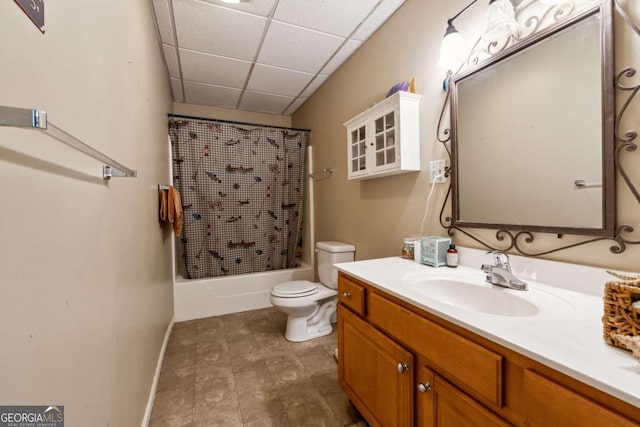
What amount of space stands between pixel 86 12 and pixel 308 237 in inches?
106

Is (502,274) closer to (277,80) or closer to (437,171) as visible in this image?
(437,171)

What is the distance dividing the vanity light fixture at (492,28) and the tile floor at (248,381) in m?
1.92

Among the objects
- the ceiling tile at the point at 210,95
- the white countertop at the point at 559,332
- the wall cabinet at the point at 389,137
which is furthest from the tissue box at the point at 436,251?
the ceiling tile at the point at 210,95

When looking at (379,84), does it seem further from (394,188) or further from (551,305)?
(551,305)

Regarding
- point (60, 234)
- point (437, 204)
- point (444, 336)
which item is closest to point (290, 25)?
point (437, 204)

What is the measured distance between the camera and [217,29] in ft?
6.07

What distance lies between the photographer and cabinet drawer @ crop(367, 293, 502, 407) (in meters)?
0.66

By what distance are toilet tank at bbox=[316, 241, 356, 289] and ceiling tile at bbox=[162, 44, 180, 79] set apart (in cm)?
203

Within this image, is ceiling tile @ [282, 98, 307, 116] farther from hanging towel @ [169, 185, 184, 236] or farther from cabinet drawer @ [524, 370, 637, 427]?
cabinet drawer @ [524, 370, 637, 427]

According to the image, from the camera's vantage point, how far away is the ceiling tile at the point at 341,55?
81.6 inches

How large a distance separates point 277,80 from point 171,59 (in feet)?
3.03

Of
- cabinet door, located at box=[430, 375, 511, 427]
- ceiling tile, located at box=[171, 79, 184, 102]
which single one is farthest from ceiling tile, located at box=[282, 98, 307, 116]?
cabinet door, located at box=[430, 375, 511, 427]

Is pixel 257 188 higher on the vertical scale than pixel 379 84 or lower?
lower

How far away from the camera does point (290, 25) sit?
1.83 metres
